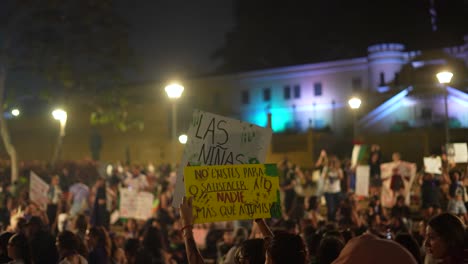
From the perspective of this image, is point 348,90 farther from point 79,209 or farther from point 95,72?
point 79,209

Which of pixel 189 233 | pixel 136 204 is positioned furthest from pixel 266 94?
pixel 189 233

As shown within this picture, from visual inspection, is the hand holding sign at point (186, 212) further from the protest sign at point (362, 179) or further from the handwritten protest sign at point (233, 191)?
the protest sign at point (362, 179)

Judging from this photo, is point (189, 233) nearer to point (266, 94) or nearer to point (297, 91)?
point (297, 91)

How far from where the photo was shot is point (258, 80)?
66000mm

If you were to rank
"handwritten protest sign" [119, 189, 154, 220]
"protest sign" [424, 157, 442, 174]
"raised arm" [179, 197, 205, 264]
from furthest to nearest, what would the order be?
"handwritten protest sign" [119, 189, 154, 220] → "protest sign" [424, 157, 442, 174] → "raised arm" [179, 197, 205, 264]

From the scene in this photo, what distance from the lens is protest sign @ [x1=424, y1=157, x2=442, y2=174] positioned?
1533cm

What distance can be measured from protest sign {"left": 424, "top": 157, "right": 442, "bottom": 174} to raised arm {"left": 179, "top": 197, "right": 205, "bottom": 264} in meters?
11.4

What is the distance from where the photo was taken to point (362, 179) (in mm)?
17078

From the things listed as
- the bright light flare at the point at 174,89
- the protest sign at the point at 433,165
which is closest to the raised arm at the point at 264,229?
the bright light flare at the point at 174,89

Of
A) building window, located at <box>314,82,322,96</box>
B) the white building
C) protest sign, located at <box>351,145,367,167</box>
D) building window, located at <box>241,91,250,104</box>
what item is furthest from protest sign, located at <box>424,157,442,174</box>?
building window, located at <box>241,91,250,104</box>

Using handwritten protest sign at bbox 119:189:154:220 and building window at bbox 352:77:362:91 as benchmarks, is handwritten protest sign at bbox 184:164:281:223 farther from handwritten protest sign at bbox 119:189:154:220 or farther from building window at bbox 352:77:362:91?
building window at bbox 352:77:362:91

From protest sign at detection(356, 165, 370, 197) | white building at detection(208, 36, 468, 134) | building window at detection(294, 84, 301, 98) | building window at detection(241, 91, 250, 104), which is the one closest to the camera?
protest sign at detection(356, 165, 370, 197)

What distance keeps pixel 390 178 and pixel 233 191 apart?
12.2m

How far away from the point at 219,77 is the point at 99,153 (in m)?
14.5
